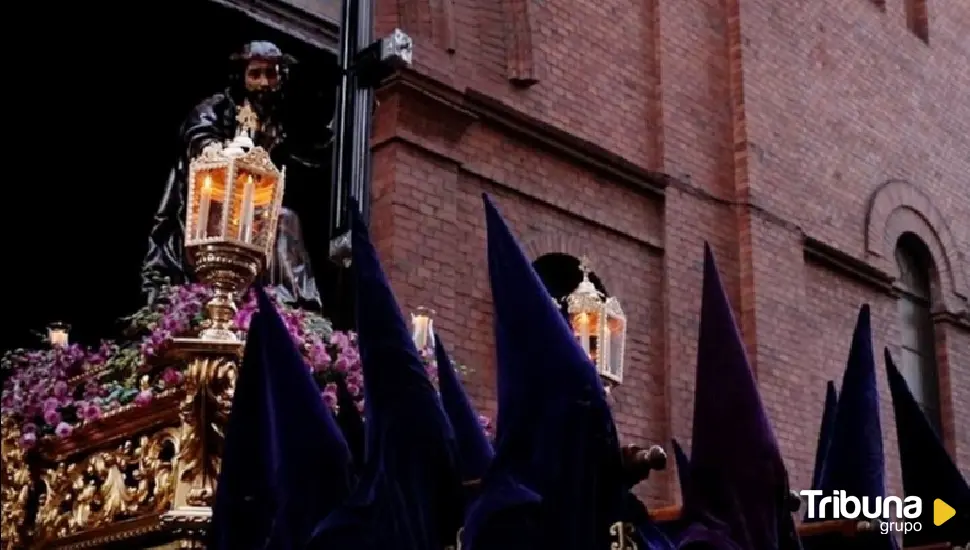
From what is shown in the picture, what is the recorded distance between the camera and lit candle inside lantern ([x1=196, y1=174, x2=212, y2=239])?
4.09 metres

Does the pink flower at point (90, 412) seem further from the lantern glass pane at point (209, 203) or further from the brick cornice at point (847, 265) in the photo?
the brick cornice at point (847, 265)

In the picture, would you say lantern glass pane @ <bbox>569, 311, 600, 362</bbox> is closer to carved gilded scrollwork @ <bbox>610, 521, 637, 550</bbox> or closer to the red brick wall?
the red brick wall

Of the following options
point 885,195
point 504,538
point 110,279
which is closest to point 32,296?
point 110,279

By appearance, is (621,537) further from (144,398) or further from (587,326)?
(587,326)

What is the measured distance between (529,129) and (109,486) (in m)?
4.14

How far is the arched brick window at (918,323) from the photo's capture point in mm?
10461

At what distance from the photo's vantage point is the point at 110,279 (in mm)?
5934

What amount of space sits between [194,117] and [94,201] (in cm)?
104

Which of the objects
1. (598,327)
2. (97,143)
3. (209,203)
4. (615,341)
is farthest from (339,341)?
(615,341)

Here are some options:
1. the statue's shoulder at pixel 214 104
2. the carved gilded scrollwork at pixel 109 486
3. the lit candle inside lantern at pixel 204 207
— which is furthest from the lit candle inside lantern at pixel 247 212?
the statue's shoulder at pixel 214 104

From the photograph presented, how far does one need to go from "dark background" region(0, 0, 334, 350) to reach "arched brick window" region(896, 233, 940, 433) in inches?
243

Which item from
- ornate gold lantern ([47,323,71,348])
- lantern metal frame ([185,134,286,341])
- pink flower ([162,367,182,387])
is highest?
lantern metal frame ([185,134,286,341])

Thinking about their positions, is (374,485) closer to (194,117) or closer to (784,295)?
(194,117)

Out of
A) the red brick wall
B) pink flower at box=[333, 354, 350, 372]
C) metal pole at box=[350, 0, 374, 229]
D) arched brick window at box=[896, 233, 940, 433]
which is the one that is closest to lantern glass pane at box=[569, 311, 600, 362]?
the red brick wall
